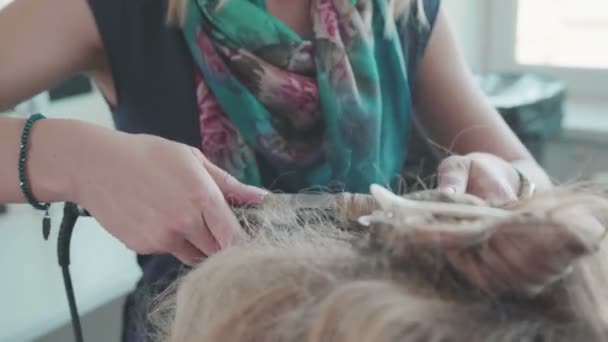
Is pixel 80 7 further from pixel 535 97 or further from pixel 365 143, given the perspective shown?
pixel 535 97

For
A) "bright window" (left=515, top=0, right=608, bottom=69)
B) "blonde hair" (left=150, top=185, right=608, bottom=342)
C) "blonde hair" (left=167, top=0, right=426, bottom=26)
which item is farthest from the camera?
"bright window" (left=515, top=0, right=608, bottom=69)

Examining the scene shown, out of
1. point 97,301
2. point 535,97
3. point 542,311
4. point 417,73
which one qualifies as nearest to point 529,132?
point 535,97

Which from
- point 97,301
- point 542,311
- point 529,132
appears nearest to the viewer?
point 542,311

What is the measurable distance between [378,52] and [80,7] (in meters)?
0.31

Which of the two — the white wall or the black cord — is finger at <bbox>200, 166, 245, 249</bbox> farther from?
the white wall

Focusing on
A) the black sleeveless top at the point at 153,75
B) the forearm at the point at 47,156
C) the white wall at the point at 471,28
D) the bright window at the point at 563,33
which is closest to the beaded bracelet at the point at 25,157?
the forearm at the point at 47,156

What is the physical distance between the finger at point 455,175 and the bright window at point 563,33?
1254 millimetres

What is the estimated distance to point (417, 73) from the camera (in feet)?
2.91

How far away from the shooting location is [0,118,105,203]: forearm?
593mm

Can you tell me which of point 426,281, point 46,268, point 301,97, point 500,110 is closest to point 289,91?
point 301,97

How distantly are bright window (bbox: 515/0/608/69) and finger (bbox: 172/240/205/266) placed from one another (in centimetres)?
143

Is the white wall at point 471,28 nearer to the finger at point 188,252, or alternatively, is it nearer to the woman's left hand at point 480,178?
the woman's left hand at point 480,178

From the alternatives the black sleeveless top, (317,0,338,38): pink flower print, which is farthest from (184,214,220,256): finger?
(317,0,338,38): pink flower print

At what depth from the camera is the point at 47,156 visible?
61cm
